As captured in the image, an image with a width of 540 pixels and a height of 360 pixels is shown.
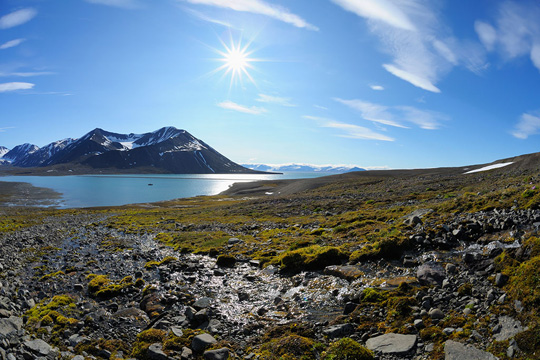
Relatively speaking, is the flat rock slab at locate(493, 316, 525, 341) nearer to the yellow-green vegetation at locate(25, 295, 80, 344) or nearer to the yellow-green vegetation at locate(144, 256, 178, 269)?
the yellow-green vegetation at locate(25, 295, 80, 344)

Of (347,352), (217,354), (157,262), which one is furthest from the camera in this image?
(157,262)

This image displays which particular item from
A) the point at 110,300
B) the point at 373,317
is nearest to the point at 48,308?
the point at 110,300

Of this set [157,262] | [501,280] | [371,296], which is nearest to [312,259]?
[371,296]

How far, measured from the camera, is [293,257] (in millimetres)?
16922

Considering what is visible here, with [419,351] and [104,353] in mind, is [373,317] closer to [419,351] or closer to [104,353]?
[419,351]

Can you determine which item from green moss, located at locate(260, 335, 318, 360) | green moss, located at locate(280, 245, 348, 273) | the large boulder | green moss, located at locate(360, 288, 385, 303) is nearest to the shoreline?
green moss, located at locate(280, 245, 348, 273)

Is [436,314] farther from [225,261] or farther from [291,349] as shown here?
[225,261]

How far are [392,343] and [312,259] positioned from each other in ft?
27.0

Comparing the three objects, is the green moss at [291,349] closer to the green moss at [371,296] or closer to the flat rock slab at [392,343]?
the flat rock slab at [392,343]

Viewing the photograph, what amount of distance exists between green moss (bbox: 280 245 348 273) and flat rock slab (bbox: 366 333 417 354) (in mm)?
7353

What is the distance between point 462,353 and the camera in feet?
21.9

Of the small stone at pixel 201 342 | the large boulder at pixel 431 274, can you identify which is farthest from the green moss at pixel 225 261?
the large boulder at pixel 431 274

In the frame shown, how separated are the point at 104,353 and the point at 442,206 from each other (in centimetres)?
2137

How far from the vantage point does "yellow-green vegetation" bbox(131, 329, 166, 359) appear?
31.1 feet
